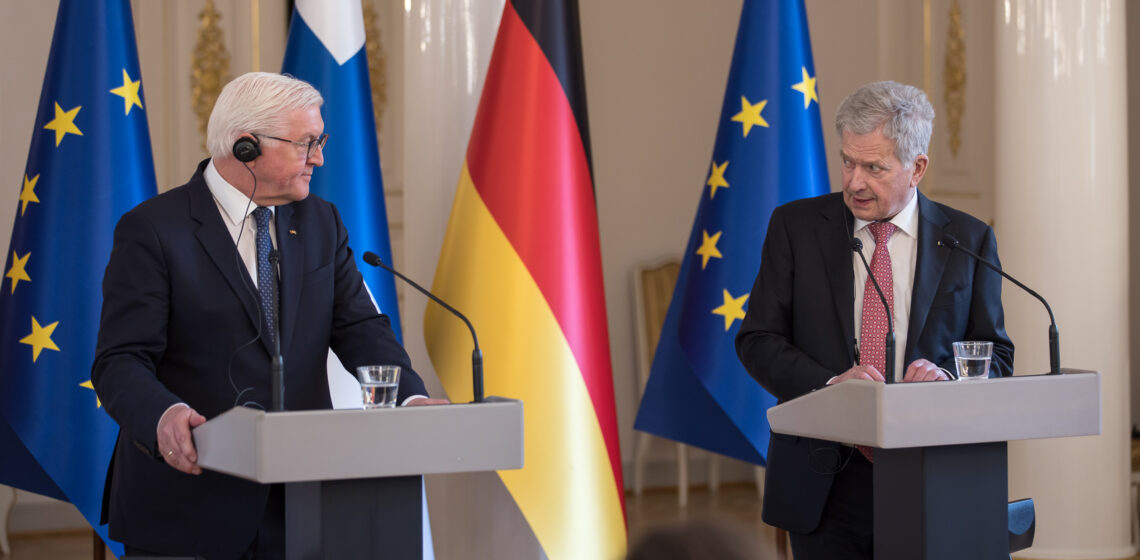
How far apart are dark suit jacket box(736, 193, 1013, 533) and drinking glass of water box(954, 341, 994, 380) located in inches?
12.0

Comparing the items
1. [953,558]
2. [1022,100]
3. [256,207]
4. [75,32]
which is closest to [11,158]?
[75,32]

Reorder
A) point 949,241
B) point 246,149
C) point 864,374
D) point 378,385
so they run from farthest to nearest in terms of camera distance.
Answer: point 949,241 < point 246,149 < point 864,374 < point 378,385

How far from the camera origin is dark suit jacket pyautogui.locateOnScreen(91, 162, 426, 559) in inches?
77.5

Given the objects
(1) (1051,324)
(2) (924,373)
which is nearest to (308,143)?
(2) (924,373)

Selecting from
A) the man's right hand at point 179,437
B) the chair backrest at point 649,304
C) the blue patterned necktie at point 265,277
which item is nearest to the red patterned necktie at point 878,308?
the blue patterned necktie at point 265,277

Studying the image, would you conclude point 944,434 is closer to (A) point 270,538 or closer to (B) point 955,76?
(A) point 270,538

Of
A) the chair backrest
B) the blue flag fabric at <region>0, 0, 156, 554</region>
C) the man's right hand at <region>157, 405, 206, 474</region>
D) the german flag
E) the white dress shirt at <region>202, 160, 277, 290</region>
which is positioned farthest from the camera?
the chair backrest

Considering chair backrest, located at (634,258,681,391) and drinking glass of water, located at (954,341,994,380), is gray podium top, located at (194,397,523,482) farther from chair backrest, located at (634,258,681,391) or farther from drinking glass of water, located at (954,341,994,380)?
chair backrest, located at (634,258,681,391)

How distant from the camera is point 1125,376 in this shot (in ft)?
14.6

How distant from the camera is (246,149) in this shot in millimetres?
1984

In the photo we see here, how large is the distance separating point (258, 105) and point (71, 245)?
5.36 feet

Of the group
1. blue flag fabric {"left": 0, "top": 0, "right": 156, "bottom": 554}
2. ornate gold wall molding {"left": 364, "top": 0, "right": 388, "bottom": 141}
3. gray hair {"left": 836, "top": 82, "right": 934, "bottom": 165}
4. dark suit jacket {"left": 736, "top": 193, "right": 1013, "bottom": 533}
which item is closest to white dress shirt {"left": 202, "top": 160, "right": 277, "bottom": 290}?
dark suit jacket {"left": 736, "top": 193, "right": 1013, "bottom": 533}

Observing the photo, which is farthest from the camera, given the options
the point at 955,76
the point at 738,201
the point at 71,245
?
the point at 955,76

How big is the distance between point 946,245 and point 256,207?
1284 mm
